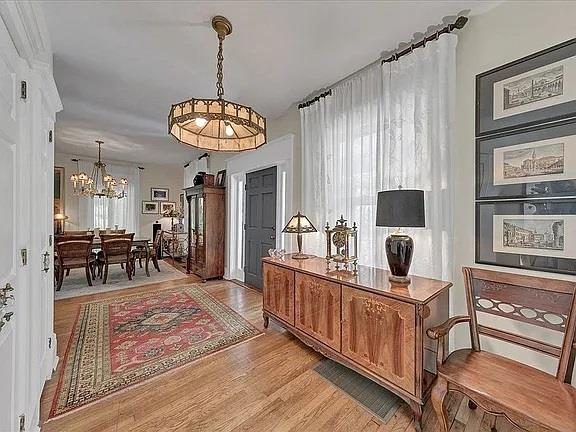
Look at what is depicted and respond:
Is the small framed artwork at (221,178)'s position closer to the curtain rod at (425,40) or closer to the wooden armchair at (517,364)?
the curtain rod at (425,40)

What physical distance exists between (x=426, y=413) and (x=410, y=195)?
1.42 meters

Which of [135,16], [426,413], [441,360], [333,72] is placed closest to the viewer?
[441,360]

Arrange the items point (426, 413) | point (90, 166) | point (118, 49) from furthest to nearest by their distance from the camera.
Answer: point (90, 166) < point (118, 49) < point (426, 413)

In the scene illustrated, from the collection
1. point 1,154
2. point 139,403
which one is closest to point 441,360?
point 139,403

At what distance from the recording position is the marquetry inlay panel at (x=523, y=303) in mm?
1396

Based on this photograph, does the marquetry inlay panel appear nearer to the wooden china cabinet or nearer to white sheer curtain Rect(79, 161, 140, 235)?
the wooden china cabinet

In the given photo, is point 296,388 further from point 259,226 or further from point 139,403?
point 259,226

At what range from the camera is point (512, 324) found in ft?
5.90

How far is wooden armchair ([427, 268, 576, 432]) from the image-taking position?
3.72 ft

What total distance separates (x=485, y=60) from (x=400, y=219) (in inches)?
52.0

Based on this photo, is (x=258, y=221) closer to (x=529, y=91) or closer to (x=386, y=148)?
(x=386, y=148)

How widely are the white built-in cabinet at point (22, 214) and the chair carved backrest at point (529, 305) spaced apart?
240 centimetres

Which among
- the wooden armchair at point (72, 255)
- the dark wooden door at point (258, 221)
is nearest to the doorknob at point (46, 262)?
the dark wooden door at point (258, 221)

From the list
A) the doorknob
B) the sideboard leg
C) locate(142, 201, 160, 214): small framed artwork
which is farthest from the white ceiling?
locate(142, 201, 160, 214): small framed artwork
